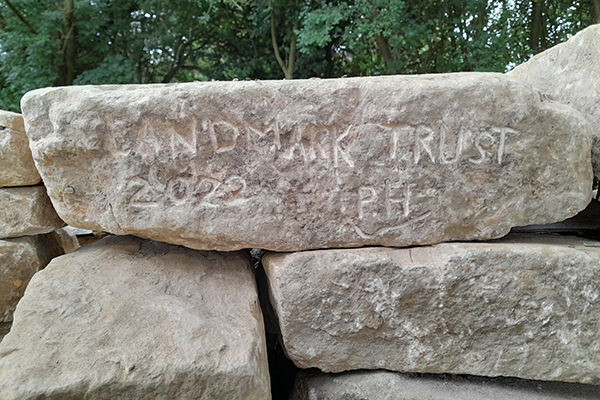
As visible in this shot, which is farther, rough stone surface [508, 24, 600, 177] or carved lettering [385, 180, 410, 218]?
rough stone surface [508, 24, 600, 177]

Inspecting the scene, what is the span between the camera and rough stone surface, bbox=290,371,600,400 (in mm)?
1602

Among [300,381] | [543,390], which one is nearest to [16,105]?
[300,381]

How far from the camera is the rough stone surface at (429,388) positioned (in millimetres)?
1602

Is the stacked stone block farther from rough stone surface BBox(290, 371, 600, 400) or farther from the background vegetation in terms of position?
the background vegetation

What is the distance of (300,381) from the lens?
5.67ft

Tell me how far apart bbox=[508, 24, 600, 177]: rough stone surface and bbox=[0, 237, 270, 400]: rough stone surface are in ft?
4.97

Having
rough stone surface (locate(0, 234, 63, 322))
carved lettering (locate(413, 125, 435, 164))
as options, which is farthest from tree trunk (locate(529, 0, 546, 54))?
rough stone surface (locate(0, 234, 63, 322))

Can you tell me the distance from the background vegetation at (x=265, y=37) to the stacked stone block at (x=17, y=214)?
8.36 feet

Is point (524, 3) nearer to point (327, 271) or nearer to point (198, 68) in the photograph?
point (198, 68)

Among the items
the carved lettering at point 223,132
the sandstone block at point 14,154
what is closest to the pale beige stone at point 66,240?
the sandstone block at point 14,154

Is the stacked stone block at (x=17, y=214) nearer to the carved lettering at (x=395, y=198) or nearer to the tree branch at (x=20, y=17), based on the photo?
the carved lettering at (x=395, y=198)

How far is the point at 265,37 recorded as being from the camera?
14.9 feet

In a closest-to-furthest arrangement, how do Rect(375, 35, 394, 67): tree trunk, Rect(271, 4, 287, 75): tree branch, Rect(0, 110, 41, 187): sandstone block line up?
Rect(0, 110, 41, 187): sandstone block, Rect(375, 35, 394, 67): tree trunk, Rect(271, 4, 287, 75): tree branch

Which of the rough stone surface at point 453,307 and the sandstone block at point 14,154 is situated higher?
the sandstone block at point 14,154
